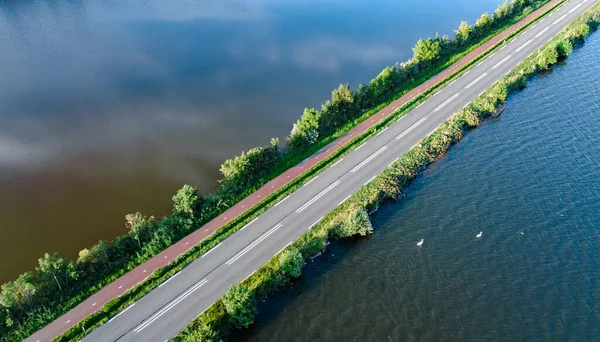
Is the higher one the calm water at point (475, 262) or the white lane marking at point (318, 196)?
the white lane marking at point (318, 196)

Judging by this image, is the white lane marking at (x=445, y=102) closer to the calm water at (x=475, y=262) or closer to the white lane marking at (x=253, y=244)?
the calm water at (x=475, y=262)

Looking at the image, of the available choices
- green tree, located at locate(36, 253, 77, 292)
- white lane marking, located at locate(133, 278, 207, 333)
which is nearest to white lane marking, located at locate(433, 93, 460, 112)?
white lane marking, located at locate(133, 278, 207, 333)

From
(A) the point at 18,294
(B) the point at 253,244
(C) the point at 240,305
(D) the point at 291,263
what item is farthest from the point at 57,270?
(D) the point at 291,263

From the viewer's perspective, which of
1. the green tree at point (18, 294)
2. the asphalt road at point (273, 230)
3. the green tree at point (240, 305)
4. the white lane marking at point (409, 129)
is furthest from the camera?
the white lane marking at point (409, 129)

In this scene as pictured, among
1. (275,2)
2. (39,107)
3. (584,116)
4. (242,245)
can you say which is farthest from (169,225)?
(275,2)

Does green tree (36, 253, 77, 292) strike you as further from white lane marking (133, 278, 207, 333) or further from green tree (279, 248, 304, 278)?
green tree (279, 248, 304, 278)

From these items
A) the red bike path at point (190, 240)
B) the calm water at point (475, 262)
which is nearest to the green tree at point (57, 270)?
the red bike path at point (190, 240)

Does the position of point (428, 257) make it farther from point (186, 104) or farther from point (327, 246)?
point (186, 104)
